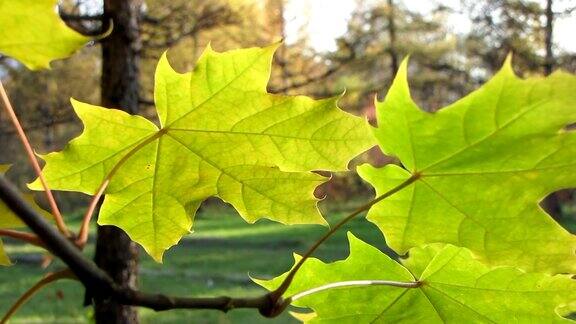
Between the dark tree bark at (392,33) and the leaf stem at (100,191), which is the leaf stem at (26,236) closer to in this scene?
the leaf stem at (100,191)

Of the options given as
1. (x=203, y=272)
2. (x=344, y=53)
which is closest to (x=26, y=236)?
(x=203, y=272)

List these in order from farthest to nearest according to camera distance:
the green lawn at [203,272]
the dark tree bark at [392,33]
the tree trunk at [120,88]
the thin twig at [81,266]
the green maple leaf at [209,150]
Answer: the dark tree bark at [392,33] → the green lawn at [203,272] → the tree trunk at [120,88] → the green maple leaf at [209,150] → the thin twig at [81,266]

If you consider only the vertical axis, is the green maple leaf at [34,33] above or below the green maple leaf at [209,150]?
above

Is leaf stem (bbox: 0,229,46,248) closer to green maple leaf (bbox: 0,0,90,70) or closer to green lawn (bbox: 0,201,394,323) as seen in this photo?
green maple leaf (bbox: 0,0,90,70)

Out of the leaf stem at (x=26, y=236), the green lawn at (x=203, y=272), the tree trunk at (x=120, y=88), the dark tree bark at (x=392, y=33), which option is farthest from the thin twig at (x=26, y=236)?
the dark tree bark at (x=392, y=33)

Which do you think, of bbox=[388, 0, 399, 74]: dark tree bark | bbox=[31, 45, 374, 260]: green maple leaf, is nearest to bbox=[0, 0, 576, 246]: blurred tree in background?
bbox=[388, 0, 399, 74]: dark tree bark

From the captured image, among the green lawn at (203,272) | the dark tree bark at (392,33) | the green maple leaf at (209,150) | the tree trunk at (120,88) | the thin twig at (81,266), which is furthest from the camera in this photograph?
the dark tree bark at (392,33)

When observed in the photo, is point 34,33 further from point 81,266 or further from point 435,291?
point 435,291

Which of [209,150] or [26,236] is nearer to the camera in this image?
[26,236]
